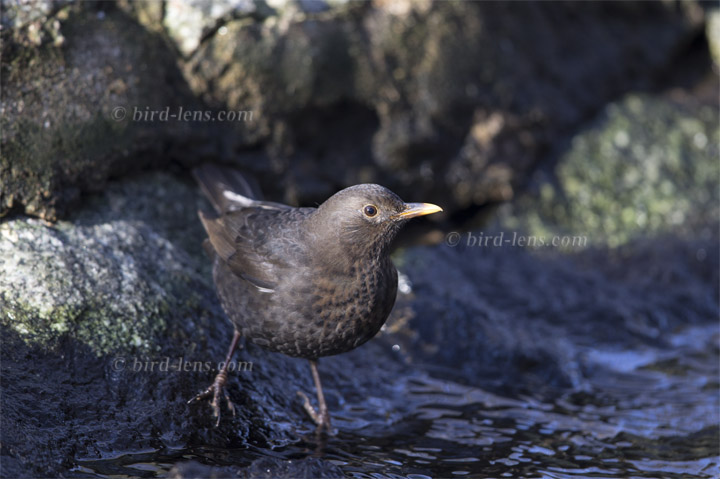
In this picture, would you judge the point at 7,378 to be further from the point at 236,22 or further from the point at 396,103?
the point at 396,103

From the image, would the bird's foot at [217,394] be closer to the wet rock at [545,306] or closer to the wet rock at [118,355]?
the wet rock at [118,355]

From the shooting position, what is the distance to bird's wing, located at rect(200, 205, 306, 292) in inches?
175

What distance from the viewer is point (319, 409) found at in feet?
15.9

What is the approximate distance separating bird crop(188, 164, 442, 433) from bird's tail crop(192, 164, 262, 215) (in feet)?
2.35

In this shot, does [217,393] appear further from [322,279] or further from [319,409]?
[322,279]

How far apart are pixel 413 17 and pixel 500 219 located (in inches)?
83.9

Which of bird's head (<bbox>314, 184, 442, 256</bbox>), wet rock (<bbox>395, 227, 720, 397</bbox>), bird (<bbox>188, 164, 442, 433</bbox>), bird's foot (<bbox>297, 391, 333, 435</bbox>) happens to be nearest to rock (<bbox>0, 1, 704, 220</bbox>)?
wet rock (<bbox>395, 227, 720, 397</bbox>)

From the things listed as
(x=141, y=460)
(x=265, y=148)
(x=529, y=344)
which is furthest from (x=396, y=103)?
(x=141, y=460)

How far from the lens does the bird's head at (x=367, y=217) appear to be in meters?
4.26

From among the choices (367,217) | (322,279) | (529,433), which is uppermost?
(367,217)

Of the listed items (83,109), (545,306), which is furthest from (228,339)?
(545,306)

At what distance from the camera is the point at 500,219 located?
755cm

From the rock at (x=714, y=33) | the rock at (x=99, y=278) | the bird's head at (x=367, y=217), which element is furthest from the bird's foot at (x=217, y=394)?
the rock at (x=714, y=33)

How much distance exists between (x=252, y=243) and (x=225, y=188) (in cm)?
82
